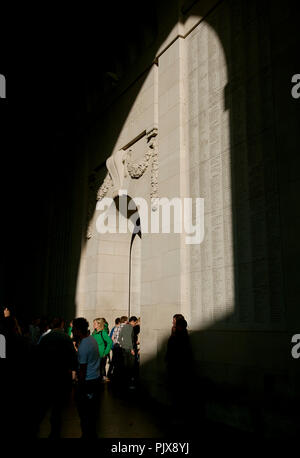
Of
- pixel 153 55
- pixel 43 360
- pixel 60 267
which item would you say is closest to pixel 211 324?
pixel 43 360

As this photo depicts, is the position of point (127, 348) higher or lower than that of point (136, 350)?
higher

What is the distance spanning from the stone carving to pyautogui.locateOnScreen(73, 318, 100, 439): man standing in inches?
186

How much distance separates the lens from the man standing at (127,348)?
9195mm

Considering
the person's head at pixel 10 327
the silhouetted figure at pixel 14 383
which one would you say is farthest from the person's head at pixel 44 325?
the person's head at pixel 10 327

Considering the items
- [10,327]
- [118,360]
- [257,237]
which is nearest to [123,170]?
[118,360]

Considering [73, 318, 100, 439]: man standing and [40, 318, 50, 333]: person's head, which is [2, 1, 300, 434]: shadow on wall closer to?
[73, 318, 100, 439]: man standing

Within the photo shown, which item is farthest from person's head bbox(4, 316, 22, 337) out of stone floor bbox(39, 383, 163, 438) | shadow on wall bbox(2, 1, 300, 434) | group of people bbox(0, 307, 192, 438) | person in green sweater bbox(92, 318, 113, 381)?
shadow on wall bbox(2, 1, 300, 434)

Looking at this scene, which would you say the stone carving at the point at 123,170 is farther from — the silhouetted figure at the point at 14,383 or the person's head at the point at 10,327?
the silhouetted figure at the point at 14,383

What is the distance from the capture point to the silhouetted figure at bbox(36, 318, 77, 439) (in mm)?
4840

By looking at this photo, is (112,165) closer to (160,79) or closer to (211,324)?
(160,79)

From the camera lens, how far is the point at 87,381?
188 inches

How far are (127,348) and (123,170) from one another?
16.3 ft

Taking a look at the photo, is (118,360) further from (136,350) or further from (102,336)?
(102,336)

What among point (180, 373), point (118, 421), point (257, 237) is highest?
point (257, 237)
